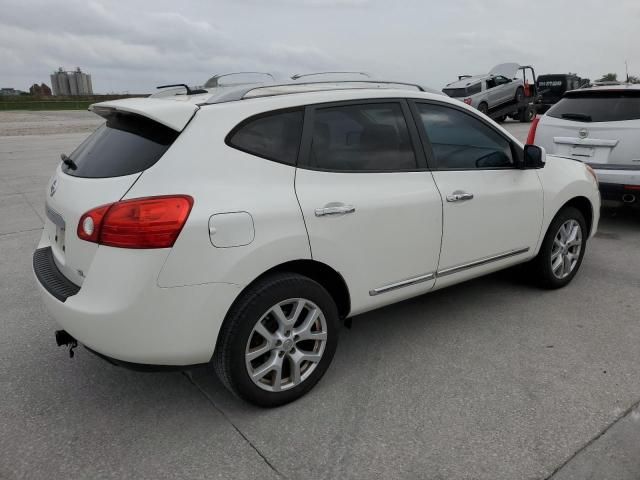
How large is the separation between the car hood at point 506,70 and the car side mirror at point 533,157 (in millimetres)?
20280

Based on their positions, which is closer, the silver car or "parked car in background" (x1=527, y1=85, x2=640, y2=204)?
"parked car in background" (x1=527, y1=85, x2=640, y2=204)

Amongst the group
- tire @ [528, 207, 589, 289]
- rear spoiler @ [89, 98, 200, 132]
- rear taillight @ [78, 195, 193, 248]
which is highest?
rear spoiler @ [89, 98, 200, 132]

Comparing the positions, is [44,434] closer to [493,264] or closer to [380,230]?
[380,230]

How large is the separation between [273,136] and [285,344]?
1.07 meters

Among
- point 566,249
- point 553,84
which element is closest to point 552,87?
point 553,84

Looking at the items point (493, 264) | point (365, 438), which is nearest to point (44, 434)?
point (365, 438)

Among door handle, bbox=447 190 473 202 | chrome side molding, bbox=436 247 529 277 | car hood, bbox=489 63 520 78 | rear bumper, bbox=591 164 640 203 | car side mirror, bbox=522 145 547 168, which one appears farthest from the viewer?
car hood, bbox=489 63 520 78

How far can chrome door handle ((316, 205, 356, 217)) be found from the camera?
9.14 feet

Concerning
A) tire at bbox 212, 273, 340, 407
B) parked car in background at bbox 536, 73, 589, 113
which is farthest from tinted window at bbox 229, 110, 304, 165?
parked car in background at bbox 536, 73, 589, 113

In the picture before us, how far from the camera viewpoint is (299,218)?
270cm

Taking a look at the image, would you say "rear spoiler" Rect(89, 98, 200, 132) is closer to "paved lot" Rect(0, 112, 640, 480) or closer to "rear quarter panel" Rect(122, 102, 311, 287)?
"rear quarter panel" Rect(122, 102, 311, 287)

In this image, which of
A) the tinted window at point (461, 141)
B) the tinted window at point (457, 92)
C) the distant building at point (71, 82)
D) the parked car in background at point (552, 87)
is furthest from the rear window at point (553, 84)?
the distant building at point (71, 82)

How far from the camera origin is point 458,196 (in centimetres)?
343

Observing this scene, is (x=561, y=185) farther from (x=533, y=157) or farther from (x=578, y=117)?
(x=578, y=117)
